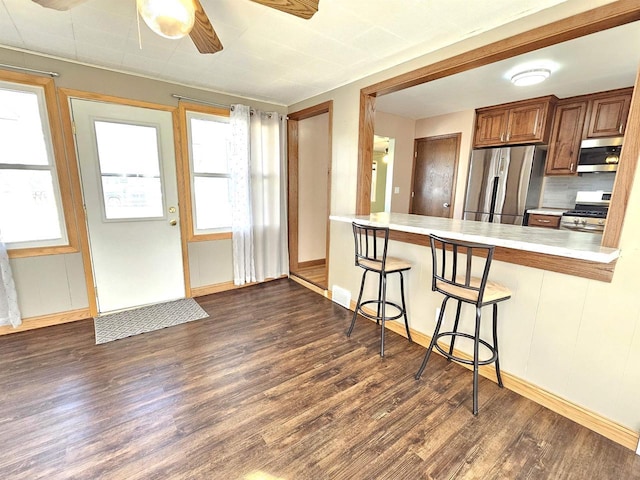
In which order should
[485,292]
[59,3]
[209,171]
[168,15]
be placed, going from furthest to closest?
[209,171]
[485,292]
[59,3]
[168,15]

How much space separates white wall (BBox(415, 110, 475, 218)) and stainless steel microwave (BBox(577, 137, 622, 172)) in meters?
1.34

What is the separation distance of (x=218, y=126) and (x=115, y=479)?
3264 mm

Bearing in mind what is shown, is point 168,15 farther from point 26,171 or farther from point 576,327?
point 576,327

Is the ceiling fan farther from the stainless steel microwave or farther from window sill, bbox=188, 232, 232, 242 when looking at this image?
the stainless steel microwave

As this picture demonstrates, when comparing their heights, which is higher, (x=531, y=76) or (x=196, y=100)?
(x=531, y=76)

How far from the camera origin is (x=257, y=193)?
3.74 m

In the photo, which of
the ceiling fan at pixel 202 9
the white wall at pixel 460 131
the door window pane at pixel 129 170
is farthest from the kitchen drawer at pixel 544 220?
the door window pane at pixel 129 170

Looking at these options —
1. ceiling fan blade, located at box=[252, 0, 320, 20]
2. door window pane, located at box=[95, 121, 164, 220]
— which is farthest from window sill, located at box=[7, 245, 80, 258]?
ceiling fan blade, located at box=[252, 0, 320, 20]

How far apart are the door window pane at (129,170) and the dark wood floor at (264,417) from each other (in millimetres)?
1299

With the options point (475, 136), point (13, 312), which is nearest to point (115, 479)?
point (13, 312)

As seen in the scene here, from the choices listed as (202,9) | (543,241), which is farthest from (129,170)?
(543,241)

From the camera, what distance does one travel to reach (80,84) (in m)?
2.65

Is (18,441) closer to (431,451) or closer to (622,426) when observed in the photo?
(431,451)

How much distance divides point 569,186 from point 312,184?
3681 mm
